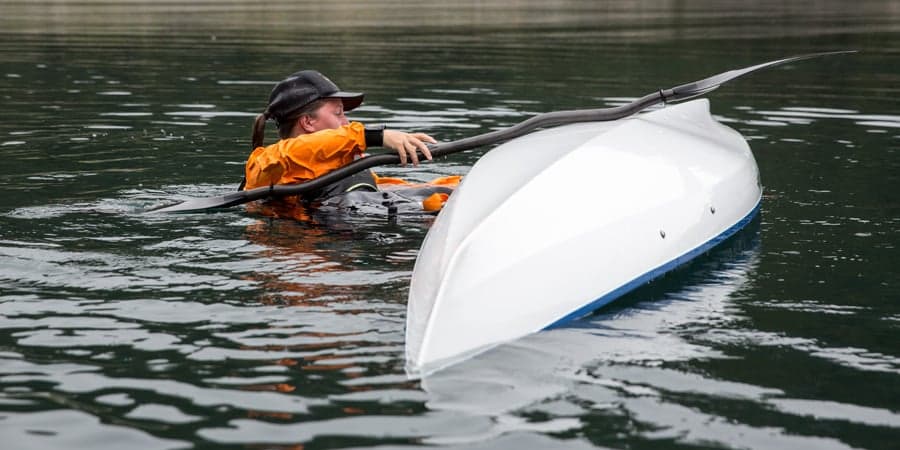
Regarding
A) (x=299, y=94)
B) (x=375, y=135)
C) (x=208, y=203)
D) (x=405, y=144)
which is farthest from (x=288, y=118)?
(x=405, y=144)

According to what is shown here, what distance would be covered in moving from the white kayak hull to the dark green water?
0.12 m

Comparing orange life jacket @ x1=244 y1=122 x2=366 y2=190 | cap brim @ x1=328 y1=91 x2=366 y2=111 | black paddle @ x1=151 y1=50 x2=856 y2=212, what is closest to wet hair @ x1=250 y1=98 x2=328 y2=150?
cap brim @ x1=328 y1=91 x2=366 y2=111

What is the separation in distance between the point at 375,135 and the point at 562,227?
1.90 metres

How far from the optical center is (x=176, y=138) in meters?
11.9

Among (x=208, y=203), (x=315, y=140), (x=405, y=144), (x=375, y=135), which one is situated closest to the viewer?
(x=405, y=144)

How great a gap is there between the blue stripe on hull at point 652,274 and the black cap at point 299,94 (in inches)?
97.6

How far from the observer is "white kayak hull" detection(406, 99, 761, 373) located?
194 inches

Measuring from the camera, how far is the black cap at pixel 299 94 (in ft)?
25.7

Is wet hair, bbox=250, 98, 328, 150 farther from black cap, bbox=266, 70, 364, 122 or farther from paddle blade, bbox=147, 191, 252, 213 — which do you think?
paddle blade, bbox=147, 191, 252, 213

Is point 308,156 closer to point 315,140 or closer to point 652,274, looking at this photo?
point 315,140

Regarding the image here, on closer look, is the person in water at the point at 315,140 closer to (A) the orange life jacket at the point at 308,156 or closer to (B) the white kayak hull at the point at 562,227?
(A) the orange life jacket at the point at 308,156

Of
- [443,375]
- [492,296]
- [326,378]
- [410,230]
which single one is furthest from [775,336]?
[410,230]

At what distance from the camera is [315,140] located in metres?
7.48

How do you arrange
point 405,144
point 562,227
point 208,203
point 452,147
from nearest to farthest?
point 562,227
point 405,144
point 452,147
point 208,203
